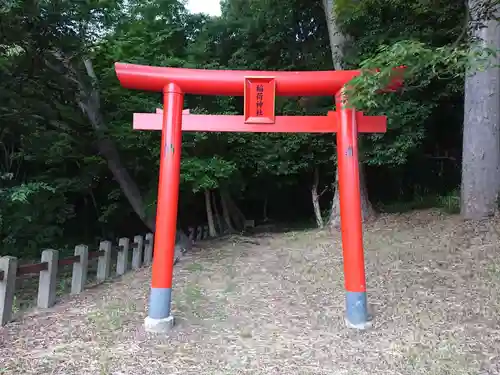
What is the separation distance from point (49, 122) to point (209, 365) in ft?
20.8

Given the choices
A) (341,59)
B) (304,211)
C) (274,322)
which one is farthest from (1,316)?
(304,211)

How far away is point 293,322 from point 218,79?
113 inches

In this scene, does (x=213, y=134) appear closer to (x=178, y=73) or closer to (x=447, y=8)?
(x=178, y=73)

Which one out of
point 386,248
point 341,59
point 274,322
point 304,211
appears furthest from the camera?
point 304,211

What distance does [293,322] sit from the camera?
4.65 metres

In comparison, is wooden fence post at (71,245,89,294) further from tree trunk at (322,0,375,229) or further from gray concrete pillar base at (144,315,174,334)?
tree trunk at (322,0,375,229)

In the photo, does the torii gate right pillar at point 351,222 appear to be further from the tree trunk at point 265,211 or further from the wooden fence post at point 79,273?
the tree trunk at point 265,211

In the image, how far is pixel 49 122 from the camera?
8.20 m

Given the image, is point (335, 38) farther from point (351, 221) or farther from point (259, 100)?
point (351, 221)

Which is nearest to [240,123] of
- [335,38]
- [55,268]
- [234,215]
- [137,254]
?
[55,268]

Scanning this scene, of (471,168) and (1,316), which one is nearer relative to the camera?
(1,316)

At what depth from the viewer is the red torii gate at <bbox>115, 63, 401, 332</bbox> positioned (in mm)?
4582

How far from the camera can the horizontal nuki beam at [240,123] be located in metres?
5.02

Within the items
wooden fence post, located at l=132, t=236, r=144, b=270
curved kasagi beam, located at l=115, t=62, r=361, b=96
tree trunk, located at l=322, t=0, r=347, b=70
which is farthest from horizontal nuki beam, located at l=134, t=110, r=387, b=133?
tree trunk, located at l=322, t=0, r=347, b=70
